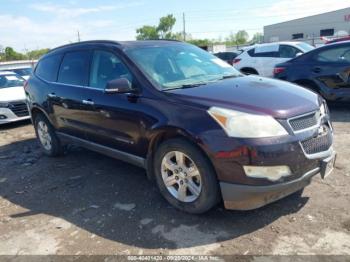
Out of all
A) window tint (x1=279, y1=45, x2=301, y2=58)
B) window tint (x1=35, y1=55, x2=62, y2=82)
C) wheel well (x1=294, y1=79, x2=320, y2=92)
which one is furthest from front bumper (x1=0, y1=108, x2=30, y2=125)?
window tint (x1=279, y1=45, x2=301, y2=58)

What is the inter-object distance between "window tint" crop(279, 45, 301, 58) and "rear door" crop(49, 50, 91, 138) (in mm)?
7593

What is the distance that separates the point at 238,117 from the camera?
10.6 ft

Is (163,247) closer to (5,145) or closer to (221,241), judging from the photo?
(221,241)

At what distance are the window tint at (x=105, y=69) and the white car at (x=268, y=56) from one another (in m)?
6.89

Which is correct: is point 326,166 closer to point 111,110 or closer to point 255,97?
point 255,97

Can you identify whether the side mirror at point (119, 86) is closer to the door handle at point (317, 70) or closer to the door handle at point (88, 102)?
the door handle at point (88, 102)

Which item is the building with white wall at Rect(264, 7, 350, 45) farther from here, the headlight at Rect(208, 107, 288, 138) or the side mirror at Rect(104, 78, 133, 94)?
the headlight at Rect(208, 107, 288, 138)

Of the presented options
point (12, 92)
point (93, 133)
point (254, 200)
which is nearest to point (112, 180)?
point (93, 133)

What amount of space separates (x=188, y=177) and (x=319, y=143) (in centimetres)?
130

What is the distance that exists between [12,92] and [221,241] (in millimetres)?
8369

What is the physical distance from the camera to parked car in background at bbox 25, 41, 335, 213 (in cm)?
317

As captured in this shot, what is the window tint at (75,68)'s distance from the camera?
495 centimetres

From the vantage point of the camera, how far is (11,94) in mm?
9617

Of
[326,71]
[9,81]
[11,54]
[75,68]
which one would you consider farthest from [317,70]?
[11,54]
